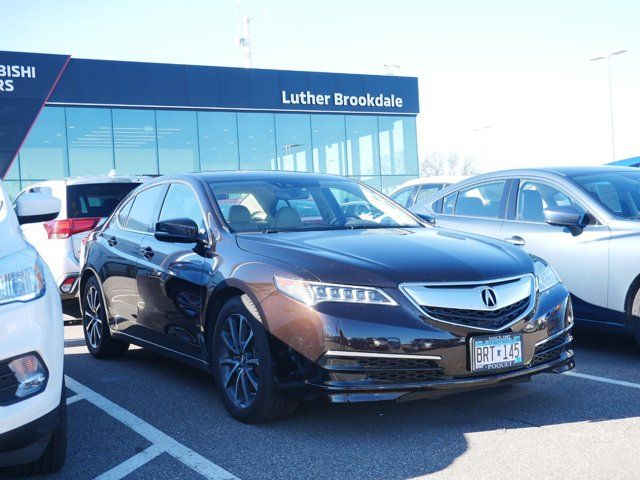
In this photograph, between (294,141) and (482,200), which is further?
(294,141)

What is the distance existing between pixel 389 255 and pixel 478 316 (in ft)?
2.04

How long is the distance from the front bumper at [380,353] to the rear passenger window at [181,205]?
1.54 m

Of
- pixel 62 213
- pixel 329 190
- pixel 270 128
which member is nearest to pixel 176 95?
pixel 270 128

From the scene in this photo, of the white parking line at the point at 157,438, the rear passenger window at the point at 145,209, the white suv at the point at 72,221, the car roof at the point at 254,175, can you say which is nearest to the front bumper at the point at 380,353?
the white parking line at the point at 157,438

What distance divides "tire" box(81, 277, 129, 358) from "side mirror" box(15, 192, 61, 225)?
201cm

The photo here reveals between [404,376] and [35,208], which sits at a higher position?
[35,208]

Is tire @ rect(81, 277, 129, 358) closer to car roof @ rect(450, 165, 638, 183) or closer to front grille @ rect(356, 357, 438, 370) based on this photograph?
front grille @ rect(356, 357, 438, 370)

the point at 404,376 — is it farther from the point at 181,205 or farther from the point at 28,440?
the point at 181,205

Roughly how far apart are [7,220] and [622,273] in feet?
14.5

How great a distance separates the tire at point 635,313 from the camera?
6.21 metres

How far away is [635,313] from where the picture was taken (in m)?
6.23

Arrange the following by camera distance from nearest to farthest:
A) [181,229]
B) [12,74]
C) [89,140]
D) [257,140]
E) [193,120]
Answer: [181,229]
[12,74]
[89,140]
[193,120]
[257,140]

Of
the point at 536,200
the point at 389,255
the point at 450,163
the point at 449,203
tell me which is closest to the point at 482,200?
the point at 449,203

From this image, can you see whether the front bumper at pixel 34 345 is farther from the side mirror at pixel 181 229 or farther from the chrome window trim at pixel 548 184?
the chrome window trim at pixel 548 184
